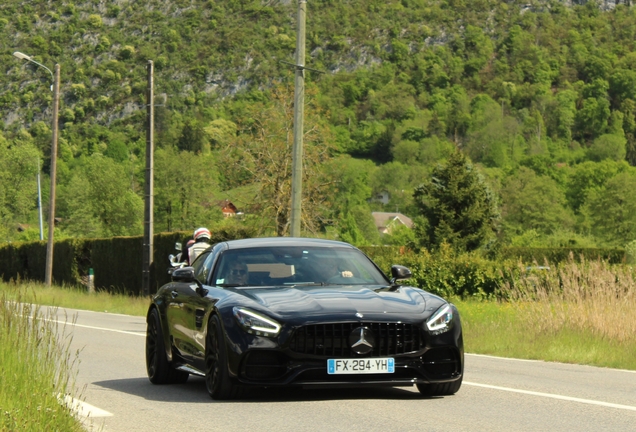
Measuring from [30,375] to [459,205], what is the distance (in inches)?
2665

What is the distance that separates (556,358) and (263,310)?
23.8 ft

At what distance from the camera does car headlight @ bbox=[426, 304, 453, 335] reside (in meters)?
9.78

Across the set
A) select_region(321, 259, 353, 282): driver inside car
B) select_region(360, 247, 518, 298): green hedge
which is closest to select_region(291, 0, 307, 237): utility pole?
select_region(360, 247, 518, 298): green hedge

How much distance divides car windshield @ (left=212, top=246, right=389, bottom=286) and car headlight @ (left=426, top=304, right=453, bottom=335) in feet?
3.83

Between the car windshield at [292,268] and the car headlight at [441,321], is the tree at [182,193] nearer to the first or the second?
the car windshield at [292,268]

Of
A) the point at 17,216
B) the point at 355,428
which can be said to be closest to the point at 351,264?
the point at 355,428

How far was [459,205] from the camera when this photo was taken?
2938 inches

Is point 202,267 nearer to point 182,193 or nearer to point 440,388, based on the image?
point 440,388

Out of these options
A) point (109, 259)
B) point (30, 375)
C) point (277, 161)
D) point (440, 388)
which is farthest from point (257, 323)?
point (277, 161)

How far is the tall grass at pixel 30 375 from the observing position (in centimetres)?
710

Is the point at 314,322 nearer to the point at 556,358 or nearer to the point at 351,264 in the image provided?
the point at 351,264

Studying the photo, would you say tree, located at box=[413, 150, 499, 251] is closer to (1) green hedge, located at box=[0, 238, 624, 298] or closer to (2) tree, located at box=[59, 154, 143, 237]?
(1) green hedge, located at box=[0, 238, 624, 298]

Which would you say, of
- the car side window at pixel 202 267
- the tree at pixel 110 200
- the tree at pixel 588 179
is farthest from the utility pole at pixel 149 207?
the tree at pixel 588 179

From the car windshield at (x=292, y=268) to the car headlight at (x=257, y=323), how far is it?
1.13m
